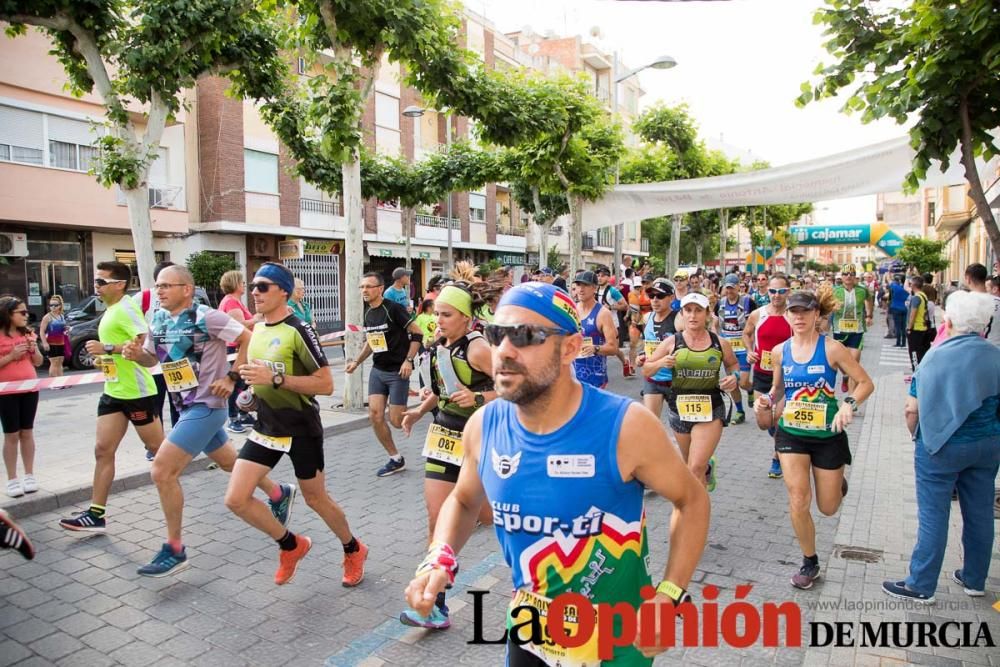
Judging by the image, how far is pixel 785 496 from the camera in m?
6.40

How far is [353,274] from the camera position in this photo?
10352mm

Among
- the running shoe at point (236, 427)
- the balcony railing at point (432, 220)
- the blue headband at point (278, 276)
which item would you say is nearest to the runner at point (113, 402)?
the blue headband at point (278, 276)

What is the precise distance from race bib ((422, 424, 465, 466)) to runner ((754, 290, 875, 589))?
6.91 ft

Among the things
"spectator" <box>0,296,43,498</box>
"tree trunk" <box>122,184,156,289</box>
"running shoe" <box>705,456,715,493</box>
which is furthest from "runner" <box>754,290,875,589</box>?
"tree trunk" <box>122,184,156,289</box>

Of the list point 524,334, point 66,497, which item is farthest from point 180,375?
point 524,334

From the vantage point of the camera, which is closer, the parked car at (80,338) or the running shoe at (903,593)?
the running shoe at (903,593)

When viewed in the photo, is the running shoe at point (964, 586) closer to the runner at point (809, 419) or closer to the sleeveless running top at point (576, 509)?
the runner at point (809, 419)

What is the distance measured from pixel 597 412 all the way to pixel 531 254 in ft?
139

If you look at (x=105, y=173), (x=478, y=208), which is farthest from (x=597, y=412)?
(x=478, y=208)

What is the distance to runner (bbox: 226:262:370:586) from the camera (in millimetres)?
4230

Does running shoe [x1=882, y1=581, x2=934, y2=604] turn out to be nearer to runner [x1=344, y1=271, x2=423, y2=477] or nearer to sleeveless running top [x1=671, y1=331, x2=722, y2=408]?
sleeveless running top [x1=671, y1=331, x2=722, y2=408]

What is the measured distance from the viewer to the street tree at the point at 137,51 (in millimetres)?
9031

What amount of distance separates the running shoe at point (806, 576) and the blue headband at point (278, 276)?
3673mm

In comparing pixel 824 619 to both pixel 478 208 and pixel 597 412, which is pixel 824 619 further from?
pixel 478 208
